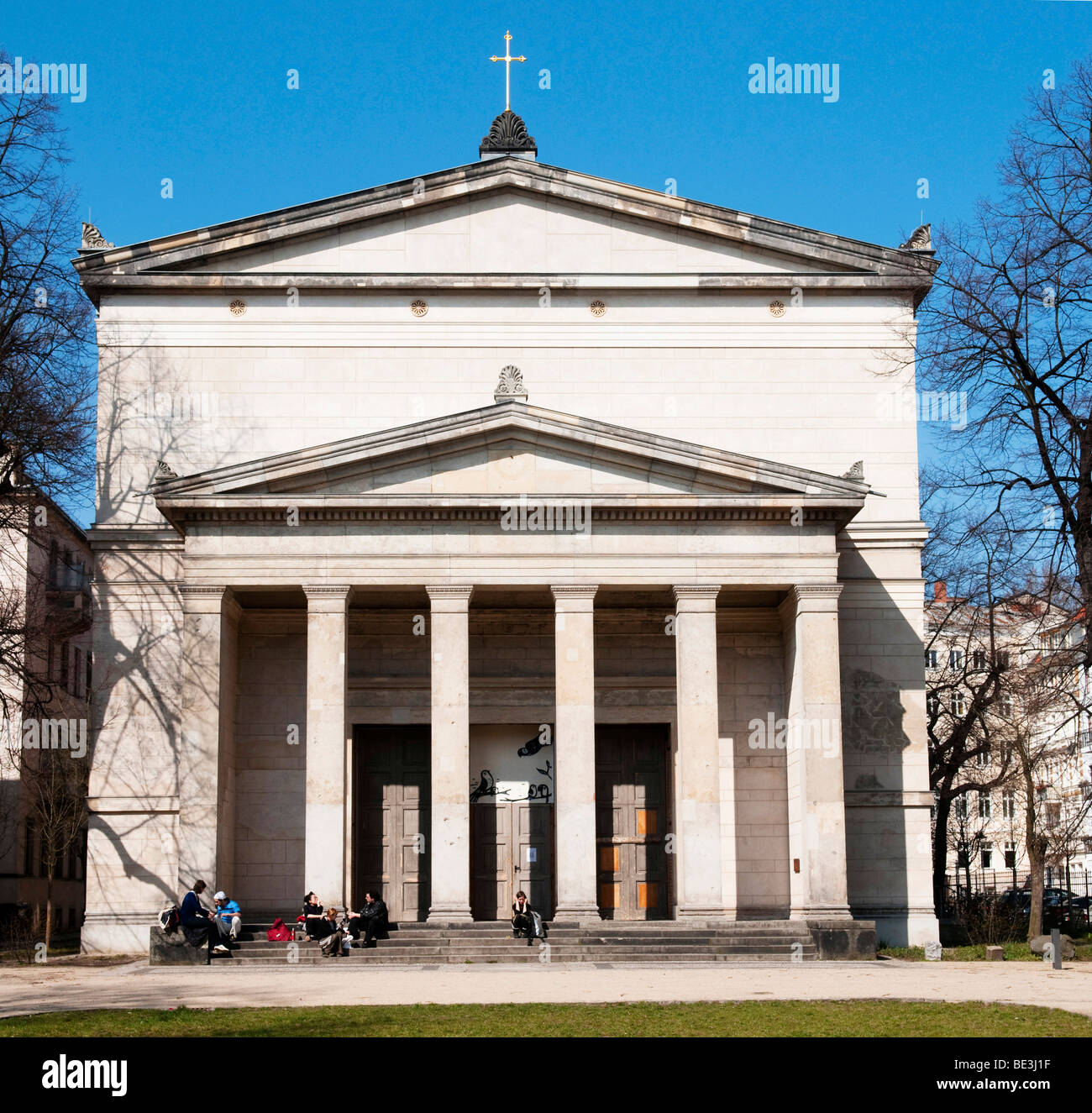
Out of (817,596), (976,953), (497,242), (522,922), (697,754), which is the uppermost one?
(497,242)

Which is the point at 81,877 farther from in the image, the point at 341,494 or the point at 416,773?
the point at 341,494

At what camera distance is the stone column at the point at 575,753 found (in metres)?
31.8

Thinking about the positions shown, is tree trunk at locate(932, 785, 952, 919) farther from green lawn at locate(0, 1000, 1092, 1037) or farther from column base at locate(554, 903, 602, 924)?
green lawn at locate(0, 1000, 1092, 1037)

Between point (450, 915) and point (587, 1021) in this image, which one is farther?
point (450, 915)

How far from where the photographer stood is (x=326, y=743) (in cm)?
3216

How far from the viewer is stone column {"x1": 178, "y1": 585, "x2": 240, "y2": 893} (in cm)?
3206

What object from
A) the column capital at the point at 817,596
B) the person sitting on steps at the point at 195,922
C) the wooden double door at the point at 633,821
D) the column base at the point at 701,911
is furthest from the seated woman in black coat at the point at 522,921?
the column capital at the point at 817,596

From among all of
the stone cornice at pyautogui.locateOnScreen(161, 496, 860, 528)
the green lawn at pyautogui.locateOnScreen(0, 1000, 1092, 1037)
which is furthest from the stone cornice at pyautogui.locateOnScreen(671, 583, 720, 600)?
the green lawn at pyautogui.locateOnScreen(0, 1000, 1092, 1037)

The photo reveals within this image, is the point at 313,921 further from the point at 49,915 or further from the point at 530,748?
the point at 49,915

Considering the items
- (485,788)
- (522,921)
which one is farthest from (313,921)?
(485,788)

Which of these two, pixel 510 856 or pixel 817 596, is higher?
pixel 817 596

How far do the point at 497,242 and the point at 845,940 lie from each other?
60.2 ft

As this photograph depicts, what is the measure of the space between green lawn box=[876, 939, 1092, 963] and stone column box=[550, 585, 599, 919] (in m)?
6.65
